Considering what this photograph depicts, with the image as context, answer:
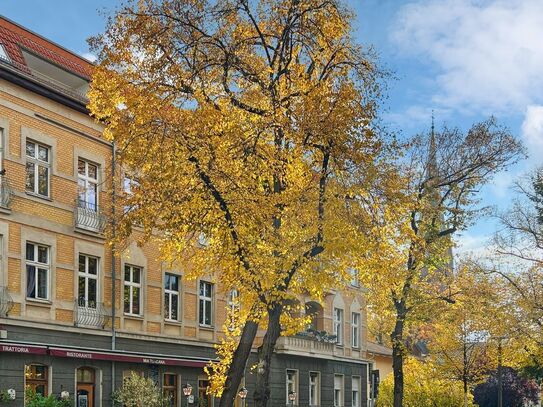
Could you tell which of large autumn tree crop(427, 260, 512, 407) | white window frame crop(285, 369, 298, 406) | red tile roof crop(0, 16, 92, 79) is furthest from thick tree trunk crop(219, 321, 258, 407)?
white window frame crop(285, 369, 298, 406)

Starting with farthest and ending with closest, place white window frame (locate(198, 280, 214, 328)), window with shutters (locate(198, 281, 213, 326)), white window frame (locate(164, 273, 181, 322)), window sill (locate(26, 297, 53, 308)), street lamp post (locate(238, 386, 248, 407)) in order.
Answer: window with shutters (locate(198, 281, 213, 326)) → white window frame (locate(198, 280, 214, 328)) → street lamp post (locate(238, 386, 248, 407)) → white window frame (locate(164, 273, 181, 322)) → window sill (locate(26, 297, 53, 308))

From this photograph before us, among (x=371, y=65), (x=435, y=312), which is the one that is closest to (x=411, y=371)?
(x=435, y=312)

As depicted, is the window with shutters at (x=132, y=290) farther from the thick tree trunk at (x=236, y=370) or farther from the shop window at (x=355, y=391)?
the shop window at (x=355, y=391)

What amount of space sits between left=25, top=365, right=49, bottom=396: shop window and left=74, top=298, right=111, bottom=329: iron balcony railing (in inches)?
75.6

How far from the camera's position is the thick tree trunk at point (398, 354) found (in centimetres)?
3624

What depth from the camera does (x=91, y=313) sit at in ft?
94.3

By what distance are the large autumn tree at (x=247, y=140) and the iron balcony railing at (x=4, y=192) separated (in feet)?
17.4

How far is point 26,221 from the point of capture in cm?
2642

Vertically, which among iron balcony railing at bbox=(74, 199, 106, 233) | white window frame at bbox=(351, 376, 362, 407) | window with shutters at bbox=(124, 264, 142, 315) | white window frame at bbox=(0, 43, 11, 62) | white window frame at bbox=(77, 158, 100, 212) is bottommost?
white window frame at bbox=(351, 376, 362, 407)

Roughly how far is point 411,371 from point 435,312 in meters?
14.9

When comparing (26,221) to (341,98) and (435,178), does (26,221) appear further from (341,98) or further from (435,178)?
(435,178)

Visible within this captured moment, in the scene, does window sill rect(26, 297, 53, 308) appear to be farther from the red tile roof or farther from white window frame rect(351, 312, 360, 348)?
white window frame rect(351, 312, 360, 348)

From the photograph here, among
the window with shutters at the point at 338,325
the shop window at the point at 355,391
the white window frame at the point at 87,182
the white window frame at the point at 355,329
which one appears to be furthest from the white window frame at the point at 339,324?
the white window frame at the point at 87,182

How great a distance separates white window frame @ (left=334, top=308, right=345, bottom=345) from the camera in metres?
47.4
